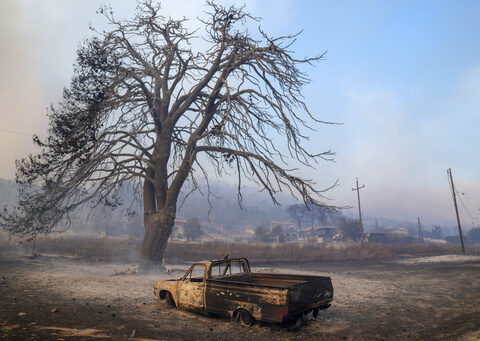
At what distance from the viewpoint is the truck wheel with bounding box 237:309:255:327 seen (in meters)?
6.61

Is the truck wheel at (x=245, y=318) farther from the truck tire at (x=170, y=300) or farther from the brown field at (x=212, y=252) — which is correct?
the brown field at (x=212, y=252)

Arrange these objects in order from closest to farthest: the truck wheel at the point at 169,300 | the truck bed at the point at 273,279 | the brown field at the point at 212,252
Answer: the truck bed at the point at 273,279 < the truck wheel at the point at 169,300 < the brown field at the point at 212,252

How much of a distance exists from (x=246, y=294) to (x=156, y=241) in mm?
9906

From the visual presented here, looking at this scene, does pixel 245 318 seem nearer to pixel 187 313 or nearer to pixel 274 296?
pixel 274 296

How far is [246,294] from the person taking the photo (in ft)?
21.6

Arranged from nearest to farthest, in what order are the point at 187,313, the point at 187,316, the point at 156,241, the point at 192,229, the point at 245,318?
the point at 245,318, the point at 187,316, the point at 187,313, the point at 156,241, the point at 192,229

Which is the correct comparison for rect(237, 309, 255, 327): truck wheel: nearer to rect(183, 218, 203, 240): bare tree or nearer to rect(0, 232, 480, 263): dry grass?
rect(0, 232, 480, 263): dry grass

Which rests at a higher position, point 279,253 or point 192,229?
point 192,229

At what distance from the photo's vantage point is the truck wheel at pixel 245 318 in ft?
21.7

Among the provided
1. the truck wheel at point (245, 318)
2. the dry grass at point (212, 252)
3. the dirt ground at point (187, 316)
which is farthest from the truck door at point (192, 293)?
the dry grass at point (212, 252)

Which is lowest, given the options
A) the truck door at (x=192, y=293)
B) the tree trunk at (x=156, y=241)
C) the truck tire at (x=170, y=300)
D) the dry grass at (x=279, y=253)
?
the dry grass at (x=279, y=253)

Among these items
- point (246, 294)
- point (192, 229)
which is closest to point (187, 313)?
point (246, 294)

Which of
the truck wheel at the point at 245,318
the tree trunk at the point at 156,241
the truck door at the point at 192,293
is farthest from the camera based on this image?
the tree trunk at the point at 156,241

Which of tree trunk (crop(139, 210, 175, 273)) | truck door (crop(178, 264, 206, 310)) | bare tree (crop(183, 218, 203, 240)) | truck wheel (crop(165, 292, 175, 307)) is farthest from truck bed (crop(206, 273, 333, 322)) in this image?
bare tree (crop(183, 218, 203, 240))
